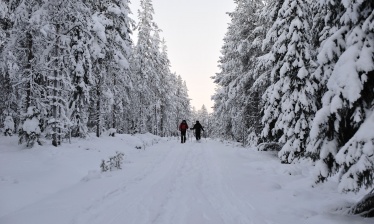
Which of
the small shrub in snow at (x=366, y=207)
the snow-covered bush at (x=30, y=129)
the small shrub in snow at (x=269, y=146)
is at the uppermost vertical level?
the snow-covered bush at (x=30, y=129)

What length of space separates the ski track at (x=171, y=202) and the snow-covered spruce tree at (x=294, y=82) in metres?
3.81

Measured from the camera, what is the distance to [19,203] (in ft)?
23.4

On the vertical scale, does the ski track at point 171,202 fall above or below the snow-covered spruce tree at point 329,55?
below

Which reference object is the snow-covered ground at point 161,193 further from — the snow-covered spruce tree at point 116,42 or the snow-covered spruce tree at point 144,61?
the snow-covered spruce tree at point 144,61

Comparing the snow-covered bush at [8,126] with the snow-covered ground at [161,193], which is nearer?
the snow-covered ground at [161,193]

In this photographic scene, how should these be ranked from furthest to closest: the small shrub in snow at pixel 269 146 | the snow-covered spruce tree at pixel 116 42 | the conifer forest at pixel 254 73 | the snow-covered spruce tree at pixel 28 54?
the snow-covered spruce tree at pixel 116 42, the small shrub in snow at pixel 269 146, the snow-covered spruce tree at pixel 28 54, the conifer forest at pixel 254 73

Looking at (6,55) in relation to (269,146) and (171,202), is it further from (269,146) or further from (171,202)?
(269,146)

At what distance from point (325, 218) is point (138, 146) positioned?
52.2 ft

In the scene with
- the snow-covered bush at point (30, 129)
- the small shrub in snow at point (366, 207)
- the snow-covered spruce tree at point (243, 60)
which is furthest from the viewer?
the snow-covered spruce tree at point (243, 60)

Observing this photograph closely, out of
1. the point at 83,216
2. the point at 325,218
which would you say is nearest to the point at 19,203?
the point at 83,216

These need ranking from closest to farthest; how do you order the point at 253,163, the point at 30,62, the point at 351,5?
the point at 351,5 < the point at 253,163 < the point at 30,62

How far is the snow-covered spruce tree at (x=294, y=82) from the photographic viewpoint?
12.1m

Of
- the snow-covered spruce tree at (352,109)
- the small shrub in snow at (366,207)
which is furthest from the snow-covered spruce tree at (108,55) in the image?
the small shrub in snow at (366,207)

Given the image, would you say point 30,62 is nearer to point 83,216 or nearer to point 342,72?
point 83,216
